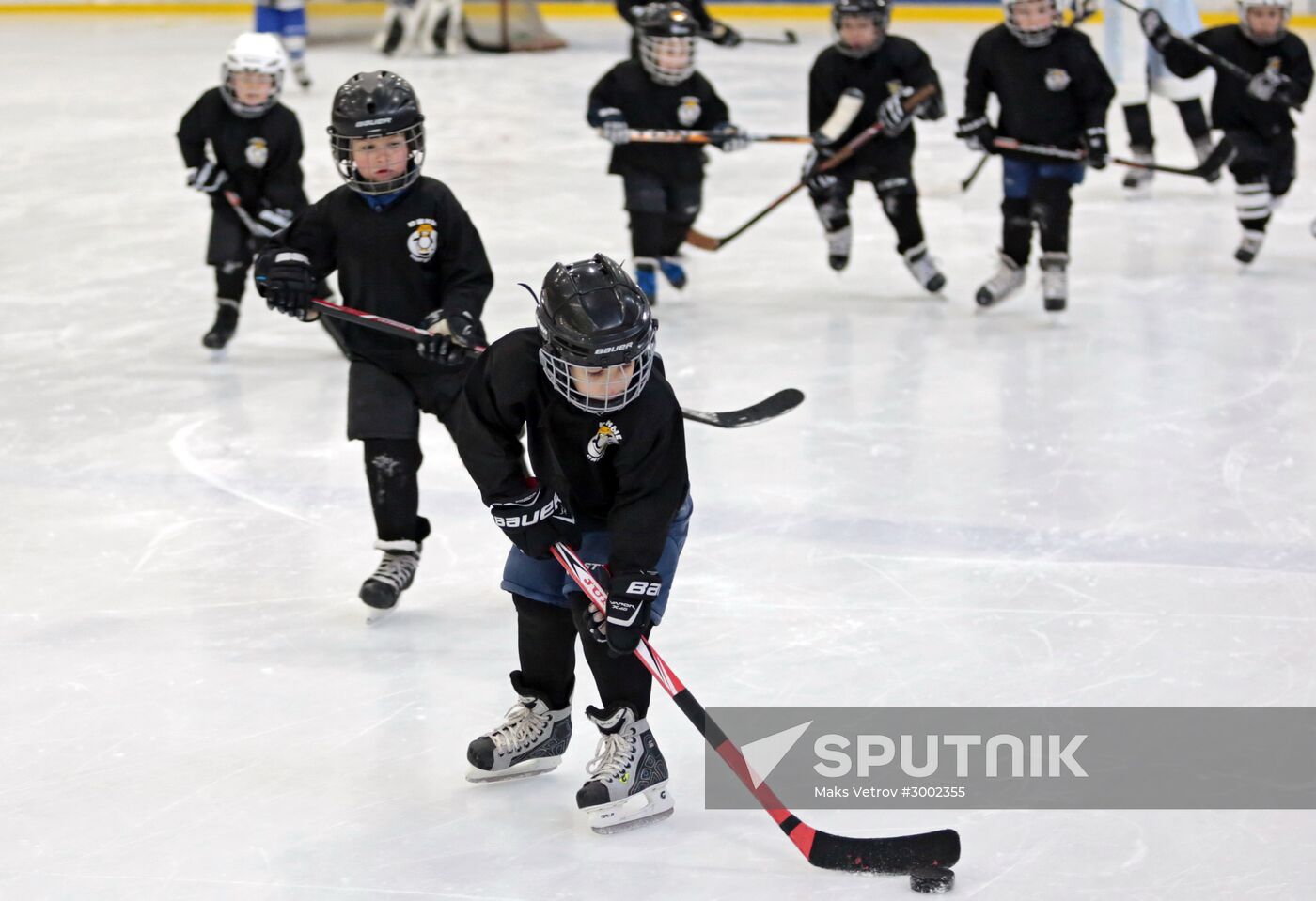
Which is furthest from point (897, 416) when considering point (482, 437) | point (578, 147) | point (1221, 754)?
point (578, 147)

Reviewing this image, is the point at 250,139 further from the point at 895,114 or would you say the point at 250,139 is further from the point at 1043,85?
the point at 1043,85

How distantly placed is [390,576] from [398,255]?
566 millimetres

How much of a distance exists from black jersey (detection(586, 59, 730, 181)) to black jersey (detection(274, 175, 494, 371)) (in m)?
2.10

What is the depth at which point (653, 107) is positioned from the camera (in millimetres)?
5023

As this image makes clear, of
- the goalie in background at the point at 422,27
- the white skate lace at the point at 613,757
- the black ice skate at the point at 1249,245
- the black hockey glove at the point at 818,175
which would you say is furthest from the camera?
the goalie in background at the point at 422,27

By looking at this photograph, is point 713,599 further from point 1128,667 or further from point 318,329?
point 318,329

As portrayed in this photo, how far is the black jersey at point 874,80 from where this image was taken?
5051mm

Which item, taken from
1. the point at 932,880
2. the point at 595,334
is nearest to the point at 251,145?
the point at 595,334

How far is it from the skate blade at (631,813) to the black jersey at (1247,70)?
12.4 feet

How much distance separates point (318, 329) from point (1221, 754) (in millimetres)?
3205

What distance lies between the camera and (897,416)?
4121mm

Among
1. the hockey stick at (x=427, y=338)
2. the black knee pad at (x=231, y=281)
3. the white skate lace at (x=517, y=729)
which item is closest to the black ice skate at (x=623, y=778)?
the white skate lace at (x=517, y=729)

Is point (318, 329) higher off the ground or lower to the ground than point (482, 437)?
lower

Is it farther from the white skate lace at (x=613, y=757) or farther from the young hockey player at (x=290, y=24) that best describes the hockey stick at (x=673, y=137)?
the young hockey player at (x=290, y=24)
